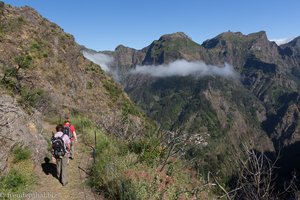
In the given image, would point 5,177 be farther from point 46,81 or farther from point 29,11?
point 29,11

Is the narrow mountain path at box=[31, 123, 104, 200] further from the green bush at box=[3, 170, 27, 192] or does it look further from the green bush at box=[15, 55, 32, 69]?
the green bush at box=[15, 55, 32, 69]

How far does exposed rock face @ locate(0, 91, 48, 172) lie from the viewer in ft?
44.2

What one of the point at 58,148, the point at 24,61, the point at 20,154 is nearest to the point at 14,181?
the point at 20,154

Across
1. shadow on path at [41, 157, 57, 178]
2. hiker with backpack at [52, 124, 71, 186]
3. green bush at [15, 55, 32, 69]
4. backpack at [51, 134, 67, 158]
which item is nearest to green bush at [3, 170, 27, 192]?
hiker with backpack at [52, 124, 71, 186]

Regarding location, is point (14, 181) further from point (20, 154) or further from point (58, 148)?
point (58, 148)

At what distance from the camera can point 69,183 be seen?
43.8 ft

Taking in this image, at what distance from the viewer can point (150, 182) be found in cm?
1145

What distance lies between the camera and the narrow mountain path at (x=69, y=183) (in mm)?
12016

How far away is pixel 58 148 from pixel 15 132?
1.94m

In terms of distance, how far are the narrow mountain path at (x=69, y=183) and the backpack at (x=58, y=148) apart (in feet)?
3.07

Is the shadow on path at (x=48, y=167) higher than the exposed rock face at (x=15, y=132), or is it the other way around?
the exposed rock face at (x=15, y=132)

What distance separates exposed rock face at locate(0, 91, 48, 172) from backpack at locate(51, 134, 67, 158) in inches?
49.5

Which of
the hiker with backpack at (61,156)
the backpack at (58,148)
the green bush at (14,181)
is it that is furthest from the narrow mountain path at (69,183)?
the backpack at (58,148)

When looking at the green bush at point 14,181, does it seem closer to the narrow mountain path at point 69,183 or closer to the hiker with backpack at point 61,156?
the narrow mountain path at point 69,183
